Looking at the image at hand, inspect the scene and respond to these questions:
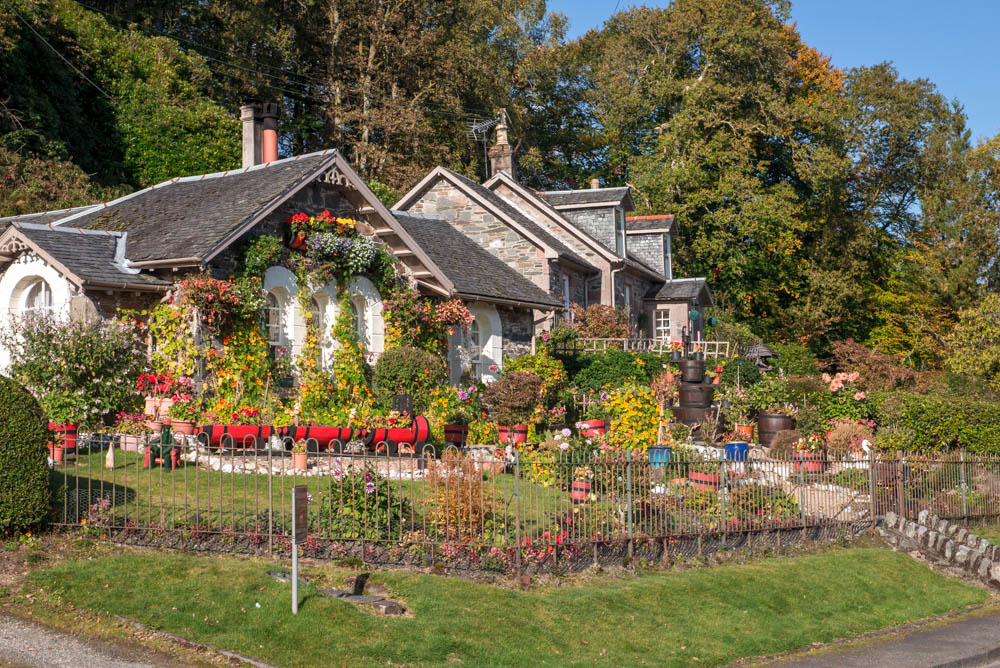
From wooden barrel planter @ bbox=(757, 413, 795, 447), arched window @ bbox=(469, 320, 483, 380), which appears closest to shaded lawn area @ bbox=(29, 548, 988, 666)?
wooden barrel planter @ bbox=(757, 413, 795, 447)

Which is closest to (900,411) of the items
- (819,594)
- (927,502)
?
(927,502)

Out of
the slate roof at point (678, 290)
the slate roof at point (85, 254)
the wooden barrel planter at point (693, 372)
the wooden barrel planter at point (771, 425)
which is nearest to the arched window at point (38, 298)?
the slate roof at point (85, 254)

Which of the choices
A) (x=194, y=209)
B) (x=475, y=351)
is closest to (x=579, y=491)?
(x=194, y=209)

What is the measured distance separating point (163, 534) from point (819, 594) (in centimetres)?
815

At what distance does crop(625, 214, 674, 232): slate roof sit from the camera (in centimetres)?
4066

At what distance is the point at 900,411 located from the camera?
Result: 21516 millimetres

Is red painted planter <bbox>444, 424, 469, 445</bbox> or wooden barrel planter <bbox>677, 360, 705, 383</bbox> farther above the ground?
wooden barrel planter <bbox>677, 360, 705, 383</bbox>

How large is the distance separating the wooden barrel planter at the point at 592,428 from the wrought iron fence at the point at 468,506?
9.06ft

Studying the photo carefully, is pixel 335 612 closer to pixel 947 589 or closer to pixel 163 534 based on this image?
pixel 163 534

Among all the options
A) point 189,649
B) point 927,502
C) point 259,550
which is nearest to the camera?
point 189,649

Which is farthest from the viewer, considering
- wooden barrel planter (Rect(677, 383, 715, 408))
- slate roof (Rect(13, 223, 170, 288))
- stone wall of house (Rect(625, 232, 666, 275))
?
stone wall of house (Rect(625, 232, 666, 275))

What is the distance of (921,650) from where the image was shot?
11.1 m

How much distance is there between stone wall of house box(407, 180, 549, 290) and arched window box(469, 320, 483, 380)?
15.0 feet

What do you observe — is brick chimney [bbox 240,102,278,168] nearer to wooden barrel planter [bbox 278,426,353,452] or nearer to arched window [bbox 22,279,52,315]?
arched window [bbox 22,279,52,315]
